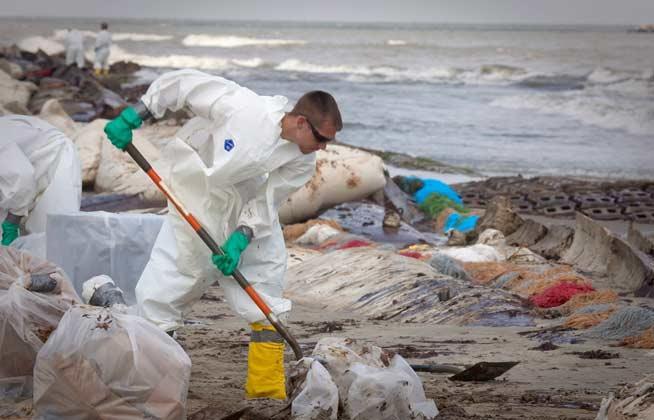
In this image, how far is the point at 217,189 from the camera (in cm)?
488

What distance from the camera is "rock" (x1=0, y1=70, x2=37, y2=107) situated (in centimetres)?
1820

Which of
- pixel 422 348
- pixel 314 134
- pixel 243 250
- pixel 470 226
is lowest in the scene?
pixel 470 226

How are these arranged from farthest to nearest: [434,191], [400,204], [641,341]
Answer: [434,191] < [400,204] < [641,341]

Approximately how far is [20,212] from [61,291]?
1.51m

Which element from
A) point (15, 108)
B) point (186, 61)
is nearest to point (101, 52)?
point (15, 108)

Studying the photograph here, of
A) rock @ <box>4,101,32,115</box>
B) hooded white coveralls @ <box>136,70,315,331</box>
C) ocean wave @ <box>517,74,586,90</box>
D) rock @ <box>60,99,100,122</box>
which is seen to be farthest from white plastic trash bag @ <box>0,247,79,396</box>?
ocean wave @ <box>517,74,586,90</box>

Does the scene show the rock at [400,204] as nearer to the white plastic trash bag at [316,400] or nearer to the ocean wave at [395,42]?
the white plastic trash bag at [316,400]

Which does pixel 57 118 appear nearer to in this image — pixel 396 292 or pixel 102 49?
pixel 396 292

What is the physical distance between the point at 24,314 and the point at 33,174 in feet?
5.93

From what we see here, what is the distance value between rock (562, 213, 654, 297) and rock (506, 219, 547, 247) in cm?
49

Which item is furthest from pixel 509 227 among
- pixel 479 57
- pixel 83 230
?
pixel 479 57

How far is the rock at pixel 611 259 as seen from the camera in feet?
25.9

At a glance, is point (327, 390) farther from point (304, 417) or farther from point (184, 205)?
point (184, 205)

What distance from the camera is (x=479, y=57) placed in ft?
149
